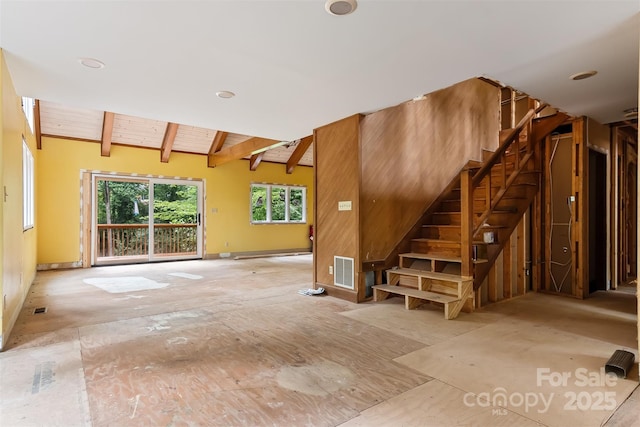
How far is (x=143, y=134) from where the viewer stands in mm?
7965

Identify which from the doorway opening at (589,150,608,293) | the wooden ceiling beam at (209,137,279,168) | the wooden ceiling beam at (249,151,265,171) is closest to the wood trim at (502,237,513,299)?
the doorway opening at (589,150,608,293)

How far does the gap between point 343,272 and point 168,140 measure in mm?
5817

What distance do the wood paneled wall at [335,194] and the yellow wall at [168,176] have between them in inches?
196

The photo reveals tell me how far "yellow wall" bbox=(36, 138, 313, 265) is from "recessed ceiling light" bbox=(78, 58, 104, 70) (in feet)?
17.7

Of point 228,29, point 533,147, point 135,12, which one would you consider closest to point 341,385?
point 228,29

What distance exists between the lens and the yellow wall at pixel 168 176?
7.14m

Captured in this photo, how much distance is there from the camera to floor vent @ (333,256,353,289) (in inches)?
186

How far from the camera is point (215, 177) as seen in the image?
946cm

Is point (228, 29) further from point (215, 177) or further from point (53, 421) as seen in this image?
point (215, 177)

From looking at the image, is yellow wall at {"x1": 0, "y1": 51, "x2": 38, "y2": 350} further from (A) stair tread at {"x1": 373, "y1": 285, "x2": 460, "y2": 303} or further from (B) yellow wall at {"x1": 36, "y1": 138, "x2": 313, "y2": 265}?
(A) stair tread at {"x1": 373, "y1": 285, "x2": 460, "y2": 303}

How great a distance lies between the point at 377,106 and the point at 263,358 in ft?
10.9

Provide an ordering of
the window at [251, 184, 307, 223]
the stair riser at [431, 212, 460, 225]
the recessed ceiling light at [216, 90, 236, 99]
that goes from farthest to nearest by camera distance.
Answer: the window at [251, 184, 307, 223] → the stair riser at [431, 212, 460, 225] → the recessed ceiling light at [216, 90, 236, 99]

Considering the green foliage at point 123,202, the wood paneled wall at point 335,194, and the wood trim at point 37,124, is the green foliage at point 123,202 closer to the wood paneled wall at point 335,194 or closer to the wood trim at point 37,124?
the wood trim at point 37,124

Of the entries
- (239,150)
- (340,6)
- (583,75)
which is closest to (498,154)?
(583,75)
